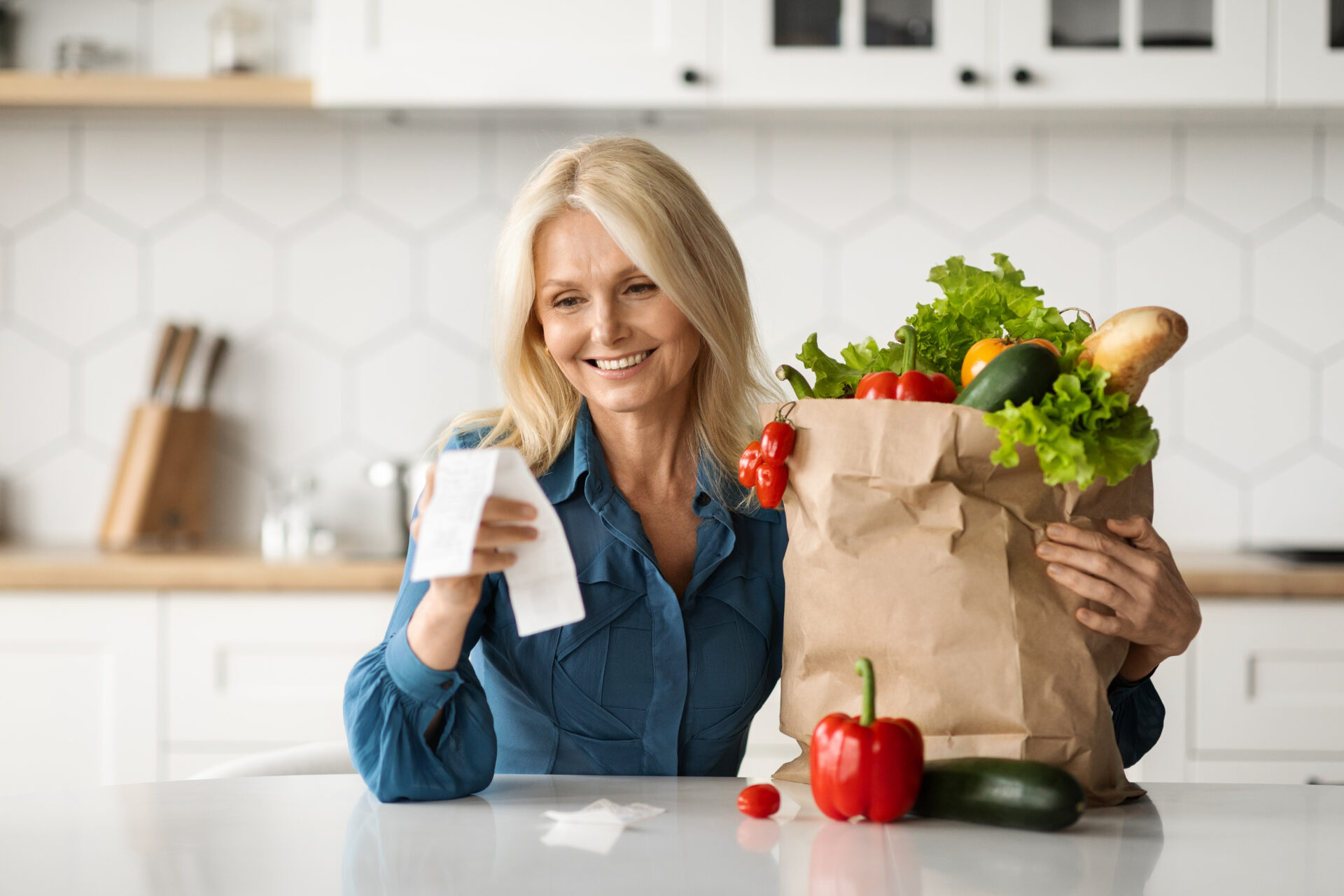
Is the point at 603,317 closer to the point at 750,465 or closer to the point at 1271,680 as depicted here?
the point at 750,465

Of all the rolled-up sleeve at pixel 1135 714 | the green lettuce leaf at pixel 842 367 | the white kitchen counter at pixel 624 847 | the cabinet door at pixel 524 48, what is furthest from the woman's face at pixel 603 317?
the cabinet door at pixel 524 48

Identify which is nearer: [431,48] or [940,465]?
[940,465]

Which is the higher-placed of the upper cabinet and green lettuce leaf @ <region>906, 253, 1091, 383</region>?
the upper cabinet

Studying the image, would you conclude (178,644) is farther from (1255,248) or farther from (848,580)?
(1255,248)

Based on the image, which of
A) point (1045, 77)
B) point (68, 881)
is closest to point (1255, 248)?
point (1045, 77)

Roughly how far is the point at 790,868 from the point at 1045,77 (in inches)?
68.2

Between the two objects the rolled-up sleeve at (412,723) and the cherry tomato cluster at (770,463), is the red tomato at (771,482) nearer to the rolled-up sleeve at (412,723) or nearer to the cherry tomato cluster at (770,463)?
the cherry tomato cluster at (770,463)

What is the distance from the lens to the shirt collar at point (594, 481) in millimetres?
1346

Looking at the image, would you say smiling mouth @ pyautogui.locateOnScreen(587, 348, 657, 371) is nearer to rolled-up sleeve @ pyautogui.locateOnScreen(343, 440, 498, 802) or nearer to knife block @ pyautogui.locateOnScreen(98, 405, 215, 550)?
rolled-up sleeve @ pyautogui.locateOnScreen(343, 440, 498, 802)

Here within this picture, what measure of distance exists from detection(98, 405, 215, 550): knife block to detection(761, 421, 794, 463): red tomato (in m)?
1.79

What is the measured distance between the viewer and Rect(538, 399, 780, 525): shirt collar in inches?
53.0

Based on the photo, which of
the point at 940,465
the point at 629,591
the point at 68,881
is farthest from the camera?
the point at 629,591

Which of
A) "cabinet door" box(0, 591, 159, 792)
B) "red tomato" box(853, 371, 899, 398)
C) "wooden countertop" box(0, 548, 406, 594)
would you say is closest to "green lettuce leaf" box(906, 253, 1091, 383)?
"red tomato" box(853, 371, 899, 398)

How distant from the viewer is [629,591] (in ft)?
4.29
